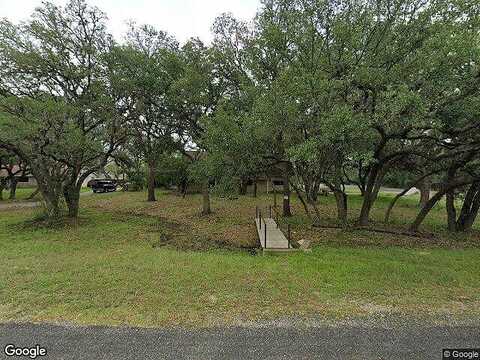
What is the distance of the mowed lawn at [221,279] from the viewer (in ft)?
13.8

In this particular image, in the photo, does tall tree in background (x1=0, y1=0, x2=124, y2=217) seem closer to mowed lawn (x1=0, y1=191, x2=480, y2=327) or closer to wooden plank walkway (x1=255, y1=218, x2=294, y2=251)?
mowed lawn (x1=0, y1=191, x2=480, y2=327)

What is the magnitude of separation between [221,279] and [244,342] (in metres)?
2.21

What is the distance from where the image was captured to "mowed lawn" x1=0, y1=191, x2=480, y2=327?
419cm

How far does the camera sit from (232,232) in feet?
37.3

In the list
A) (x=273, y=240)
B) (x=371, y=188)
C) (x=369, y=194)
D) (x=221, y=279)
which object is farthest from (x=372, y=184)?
(x=221, y=279)

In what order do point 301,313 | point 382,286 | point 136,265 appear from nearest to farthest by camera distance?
point 301,313 → point 382,286 → point 136,265

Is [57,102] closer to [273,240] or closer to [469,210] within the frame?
[273,240]

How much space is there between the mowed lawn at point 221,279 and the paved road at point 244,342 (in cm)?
30

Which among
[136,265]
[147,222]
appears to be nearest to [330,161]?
[136,265]

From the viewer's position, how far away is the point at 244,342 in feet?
11.0

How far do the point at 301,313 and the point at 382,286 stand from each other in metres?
2.10

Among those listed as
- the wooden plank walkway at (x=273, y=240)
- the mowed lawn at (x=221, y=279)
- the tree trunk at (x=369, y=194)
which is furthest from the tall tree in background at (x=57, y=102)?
the tree trunk at (x=369, y=194)

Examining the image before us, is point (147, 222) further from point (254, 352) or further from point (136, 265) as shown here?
point (254, 352)

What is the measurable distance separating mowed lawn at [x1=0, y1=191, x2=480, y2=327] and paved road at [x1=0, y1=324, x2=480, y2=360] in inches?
11.8
